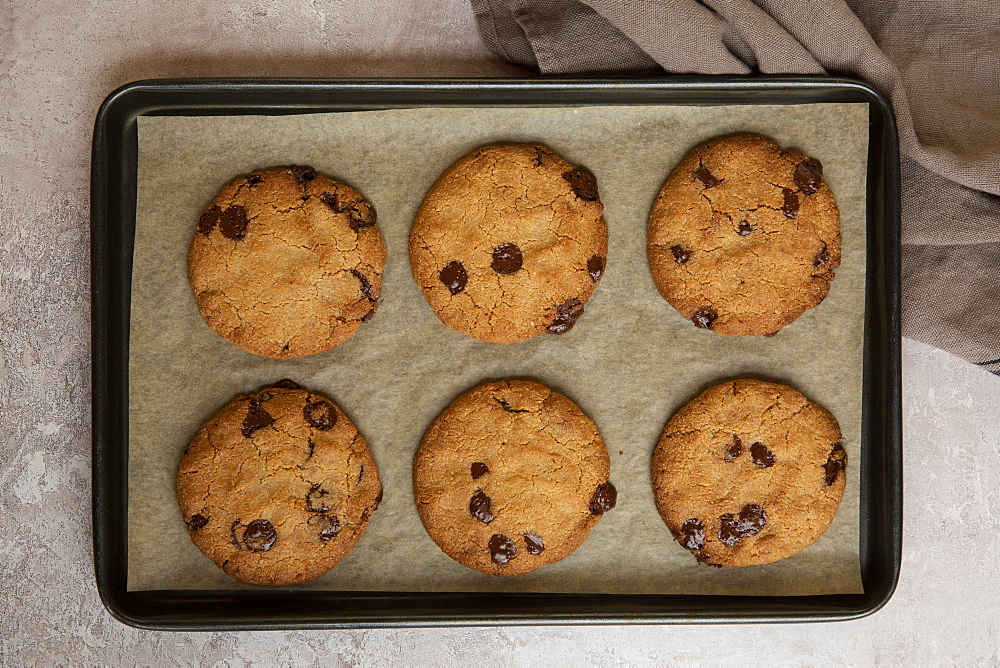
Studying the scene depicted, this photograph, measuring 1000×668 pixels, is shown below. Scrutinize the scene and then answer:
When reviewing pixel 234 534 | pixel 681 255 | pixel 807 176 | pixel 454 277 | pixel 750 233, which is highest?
pixel 807 176

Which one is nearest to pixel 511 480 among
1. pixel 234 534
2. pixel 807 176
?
pixel 234 534

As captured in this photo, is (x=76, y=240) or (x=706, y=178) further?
(x=76, y=240)

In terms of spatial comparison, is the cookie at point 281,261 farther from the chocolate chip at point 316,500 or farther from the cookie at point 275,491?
the chocolate chip at point 316,500

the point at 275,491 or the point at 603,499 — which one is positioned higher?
the point at 603,499

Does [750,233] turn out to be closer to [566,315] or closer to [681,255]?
[681,255]

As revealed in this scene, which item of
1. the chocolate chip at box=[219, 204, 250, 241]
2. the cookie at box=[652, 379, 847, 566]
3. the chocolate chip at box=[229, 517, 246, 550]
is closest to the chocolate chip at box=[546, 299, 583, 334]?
the cookie at box=[652, 379, 847, 566]

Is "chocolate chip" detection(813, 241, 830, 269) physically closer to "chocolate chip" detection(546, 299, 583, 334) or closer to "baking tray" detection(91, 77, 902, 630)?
"baking tray" detection(91, 77, 902, 630)
